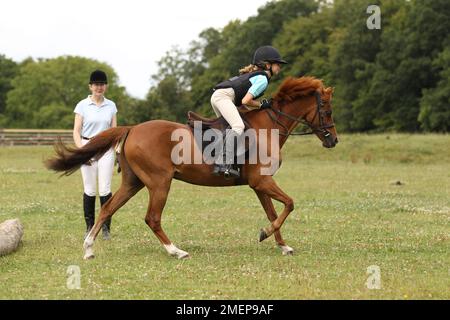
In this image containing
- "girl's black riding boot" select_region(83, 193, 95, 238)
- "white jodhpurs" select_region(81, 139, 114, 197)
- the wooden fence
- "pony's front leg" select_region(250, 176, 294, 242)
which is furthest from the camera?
the wooden fence

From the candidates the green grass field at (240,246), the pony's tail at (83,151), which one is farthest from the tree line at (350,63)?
the pony's tail at (83,151)

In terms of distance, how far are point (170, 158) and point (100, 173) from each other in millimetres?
1941

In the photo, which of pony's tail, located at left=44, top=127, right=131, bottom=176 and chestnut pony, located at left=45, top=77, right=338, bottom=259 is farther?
pony's tail, located at left=44, top=127, right=131, bottom=176

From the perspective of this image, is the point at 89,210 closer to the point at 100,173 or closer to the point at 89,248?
the point at 100,173

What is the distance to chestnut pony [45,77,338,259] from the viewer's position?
11.3 metres

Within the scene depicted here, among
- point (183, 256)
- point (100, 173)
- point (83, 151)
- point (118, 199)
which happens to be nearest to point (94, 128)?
point (100, 173)

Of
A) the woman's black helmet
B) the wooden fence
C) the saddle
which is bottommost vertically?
the wooden fence

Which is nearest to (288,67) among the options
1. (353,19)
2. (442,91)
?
(353,19)

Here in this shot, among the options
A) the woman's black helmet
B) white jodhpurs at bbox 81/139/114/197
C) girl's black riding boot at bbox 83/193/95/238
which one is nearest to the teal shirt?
the woman's black helmet

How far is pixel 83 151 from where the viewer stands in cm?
1170

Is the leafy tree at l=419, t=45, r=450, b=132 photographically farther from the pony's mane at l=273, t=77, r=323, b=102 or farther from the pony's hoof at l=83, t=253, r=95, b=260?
the pony's hoof at l=83, t=253, r=95, b=260

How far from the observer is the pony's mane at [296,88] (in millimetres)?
12055

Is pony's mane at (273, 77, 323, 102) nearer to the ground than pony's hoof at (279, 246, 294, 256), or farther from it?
farther from it

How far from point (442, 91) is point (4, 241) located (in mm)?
62524
